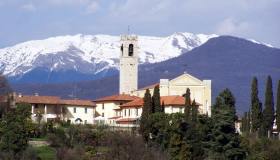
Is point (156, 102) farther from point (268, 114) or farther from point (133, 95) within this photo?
point (133, 95)

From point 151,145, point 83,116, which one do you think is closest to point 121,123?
point 83,116

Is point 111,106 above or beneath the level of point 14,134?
above

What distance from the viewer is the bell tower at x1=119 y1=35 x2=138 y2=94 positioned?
112062 millimetres

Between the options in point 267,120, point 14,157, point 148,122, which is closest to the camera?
point 14,157

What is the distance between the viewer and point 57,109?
98.4 meters

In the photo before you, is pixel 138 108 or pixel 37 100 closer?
pixel 138 108

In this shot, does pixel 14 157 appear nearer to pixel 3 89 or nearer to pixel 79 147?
pixel 79 147

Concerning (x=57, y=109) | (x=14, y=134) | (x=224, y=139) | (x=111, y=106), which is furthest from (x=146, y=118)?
(x=111, y=106)

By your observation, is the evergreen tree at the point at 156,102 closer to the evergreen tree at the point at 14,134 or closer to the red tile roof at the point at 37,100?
the evergreen tree at the point at 14,134

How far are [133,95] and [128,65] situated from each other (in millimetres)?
5362

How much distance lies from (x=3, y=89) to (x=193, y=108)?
18971 millimetres

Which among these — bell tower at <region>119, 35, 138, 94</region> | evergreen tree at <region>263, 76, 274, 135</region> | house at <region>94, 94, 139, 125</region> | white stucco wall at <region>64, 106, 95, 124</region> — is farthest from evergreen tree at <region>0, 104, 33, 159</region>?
bell tower at <region>119, 35, 138, 94</region>

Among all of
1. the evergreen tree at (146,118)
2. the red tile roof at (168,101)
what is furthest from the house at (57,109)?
the evergreen tree at (146,118)

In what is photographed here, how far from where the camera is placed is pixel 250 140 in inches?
→ 3093
